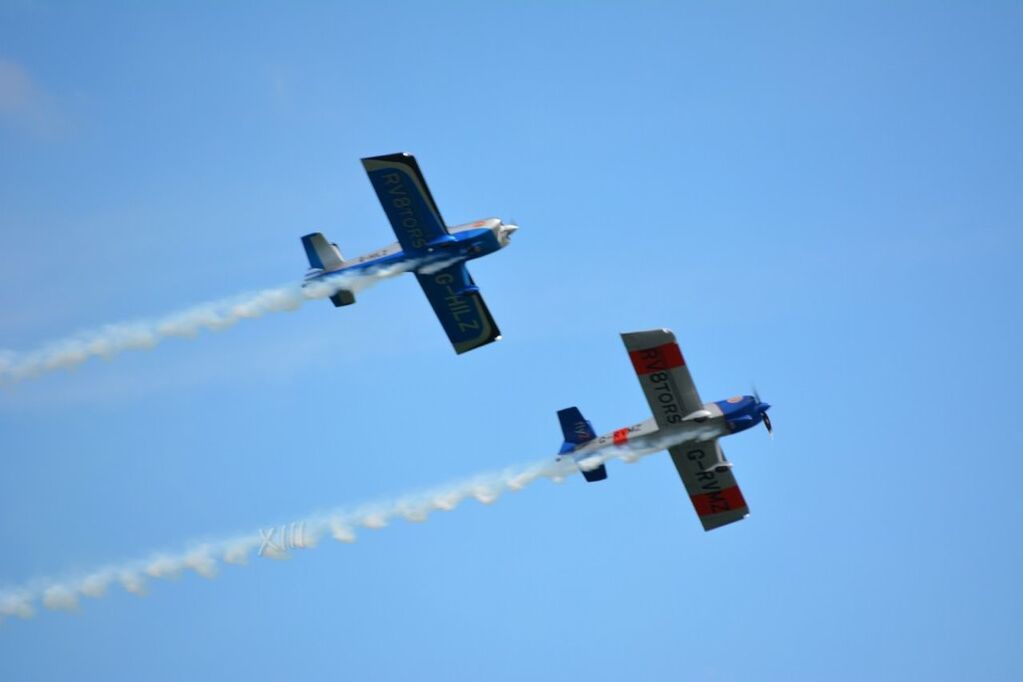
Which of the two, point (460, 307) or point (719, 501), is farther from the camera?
point (460, 307)

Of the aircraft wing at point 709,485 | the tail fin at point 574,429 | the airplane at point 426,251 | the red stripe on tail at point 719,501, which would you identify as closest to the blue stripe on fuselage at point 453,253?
the airplane at point 426,251

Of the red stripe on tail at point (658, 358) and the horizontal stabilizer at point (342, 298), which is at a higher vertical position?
the horizontal stabilizer at point (342, 298)

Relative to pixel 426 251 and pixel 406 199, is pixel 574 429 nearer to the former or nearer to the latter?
pixel 426 251

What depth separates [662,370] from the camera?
51.8 meters

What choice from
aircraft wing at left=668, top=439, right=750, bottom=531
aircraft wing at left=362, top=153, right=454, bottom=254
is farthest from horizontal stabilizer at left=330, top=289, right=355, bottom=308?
aircraft wing at left=668, top=439, right=750, bottom=531

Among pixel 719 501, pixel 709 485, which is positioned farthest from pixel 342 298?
pixel 719 501

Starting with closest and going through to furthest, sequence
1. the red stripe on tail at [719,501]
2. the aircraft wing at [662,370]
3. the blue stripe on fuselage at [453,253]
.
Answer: the aircraft wing at [662,370] < the blue stripe on fuselage at [453,253] < the red stripe on tail at [719,501]

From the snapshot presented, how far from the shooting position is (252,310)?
185 feet

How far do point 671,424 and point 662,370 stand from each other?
1811 millimetres

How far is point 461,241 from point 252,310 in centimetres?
745

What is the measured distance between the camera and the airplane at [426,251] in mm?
53562

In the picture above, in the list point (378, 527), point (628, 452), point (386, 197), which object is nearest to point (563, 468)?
point (628, 452)

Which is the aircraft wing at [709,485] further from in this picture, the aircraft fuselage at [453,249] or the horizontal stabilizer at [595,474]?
the aircraft fuselage at [453,249]

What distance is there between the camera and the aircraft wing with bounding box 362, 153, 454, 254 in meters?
53.4
